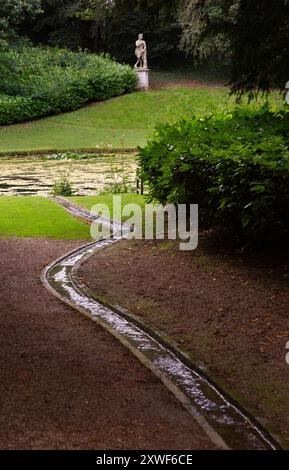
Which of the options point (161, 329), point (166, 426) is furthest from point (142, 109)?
point (166, 426)

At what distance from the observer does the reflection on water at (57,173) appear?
1847 centimetres

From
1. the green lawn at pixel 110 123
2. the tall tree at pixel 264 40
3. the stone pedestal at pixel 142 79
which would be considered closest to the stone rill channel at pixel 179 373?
the tall tree at pixel 264 40

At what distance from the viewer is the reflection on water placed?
60.6 ft

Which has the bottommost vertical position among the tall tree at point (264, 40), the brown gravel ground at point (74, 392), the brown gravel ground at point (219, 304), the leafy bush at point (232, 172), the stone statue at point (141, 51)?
the brown gravel ground at point (219, 304)

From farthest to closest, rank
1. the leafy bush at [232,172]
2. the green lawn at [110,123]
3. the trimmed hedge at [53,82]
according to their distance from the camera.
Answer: the trimmed hedge at [53,82]
the green lawn at [110,123]
the leafy bush at [232,172]

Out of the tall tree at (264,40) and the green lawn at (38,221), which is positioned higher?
the tall tree at (264,40)

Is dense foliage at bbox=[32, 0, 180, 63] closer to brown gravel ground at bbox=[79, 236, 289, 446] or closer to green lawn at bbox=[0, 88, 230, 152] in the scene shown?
green lawn at bbox=[0, 88, 230, 152]

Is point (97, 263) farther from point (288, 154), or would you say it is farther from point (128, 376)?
point (128, 376)

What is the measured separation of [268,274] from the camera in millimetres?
8070

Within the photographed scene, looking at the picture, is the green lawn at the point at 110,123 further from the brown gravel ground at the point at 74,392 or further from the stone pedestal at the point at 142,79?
the brown gravel ground at the point at 74,392

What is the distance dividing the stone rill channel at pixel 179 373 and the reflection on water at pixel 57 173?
961cm

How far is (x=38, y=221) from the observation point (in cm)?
1252

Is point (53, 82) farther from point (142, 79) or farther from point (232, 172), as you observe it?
point (232, 172)

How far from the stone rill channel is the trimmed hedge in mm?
29088
